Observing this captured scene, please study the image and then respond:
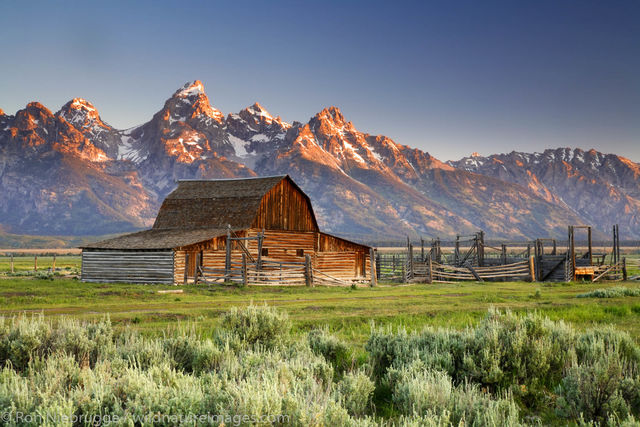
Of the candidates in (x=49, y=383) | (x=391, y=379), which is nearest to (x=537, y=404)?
(x=391, y=379)

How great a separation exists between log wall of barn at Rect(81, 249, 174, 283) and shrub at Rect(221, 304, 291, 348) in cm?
2450

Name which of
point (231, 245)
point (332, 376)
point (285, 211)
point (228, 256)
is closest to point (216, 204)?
point (285, 211)

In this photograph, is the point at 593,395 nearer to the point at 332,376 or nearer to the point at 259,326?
the point at 332,376

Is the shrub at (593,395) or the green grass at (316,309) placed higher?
the shrub at (593,395)

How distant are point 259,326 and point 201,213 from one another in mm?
33667

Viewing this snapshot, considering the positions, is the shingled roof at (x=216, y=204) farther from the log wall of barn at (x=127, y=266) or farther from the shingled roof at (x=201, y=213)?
the log wall of barn at (x=127, y=266)

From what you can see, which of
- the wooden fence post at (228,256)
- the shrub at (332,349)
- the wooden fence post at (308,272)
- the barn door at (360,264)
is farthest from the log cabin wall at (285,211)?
the shrub at (332,349)

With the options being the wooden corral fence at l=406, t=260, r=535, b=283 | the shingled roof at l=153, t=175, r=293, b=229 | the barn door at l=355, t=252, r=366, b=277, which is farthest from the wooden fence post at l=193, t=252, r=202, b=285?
the barn door at l=355, t=252, r=366, b=277

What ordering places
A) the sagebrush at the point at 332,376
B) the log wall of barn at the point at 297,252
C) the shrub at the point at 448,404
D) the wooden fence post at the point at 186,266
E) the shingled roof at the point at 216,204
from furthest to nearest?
the shingled roof at the point at 216,204, the log wall of barn at the point at 297,252, the wooden fence post at the point at 186,266, the shrub at the point at 448,404, the sagebrush at the point at 332,376

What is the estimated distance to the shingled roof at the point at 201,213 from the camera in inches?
1448

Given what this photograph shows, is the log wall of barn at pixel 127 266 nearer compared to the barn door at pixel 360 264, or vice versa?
the log wall of barn at pixel 127 266

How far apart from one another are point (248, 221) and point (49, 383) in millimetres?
32329

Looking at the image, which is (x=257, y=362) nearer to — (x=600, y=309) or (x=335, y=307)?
(x=335, y=307)

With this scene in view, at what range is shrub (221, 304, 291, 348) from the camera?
9.82 meters
